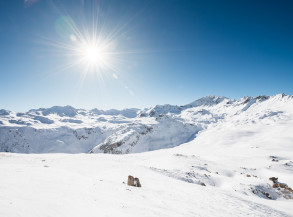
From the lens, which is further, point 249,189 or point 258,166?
point 258,166

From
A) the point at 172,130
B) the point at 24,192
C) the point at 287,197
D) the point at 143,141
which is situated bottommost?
the point at 287,197

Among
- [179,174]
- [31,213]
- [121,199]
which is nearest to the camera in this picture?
[31,213]

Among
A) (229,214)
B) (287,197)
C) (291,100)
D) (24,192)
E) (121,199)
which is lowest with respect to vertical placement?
(287,197)

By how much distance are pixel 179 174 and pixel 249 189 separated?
27.8 ft

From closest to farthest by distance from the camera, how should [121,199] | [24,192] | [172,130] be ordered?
[24,192]
[121,199]
[172,130]

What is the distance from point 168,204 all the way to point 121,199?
3.01 m

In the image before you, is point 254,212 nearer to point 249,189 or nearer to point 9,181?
point 249,189

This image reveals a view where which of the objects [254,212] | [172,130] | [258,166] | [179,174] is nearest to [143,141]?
[172,130]

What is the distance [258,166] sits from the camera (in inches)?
1361

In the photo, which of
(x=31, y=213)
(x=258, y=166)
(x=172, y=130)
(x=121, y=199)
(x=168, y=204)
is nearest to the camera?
(x=31, y=213)

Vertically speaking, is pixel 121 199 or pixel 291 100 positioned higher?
pixel 291 100

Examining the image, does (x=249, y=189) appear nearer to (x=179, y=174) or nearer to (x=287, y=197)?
(x=287, y=197)

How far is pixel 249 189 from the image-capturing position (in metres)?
20.7

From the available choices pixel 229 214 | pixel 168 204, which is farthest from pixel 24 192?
pixel 229 214
